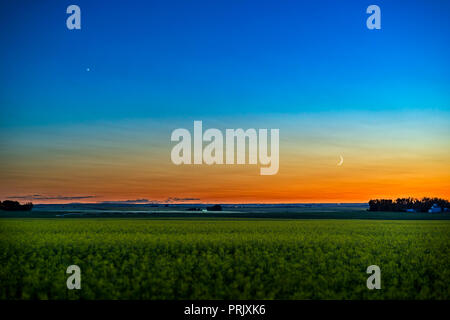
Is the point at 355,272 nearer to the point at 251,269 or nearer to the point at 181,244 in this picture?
the point at 251,269

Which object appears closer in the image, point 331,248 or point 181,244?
point 331,248

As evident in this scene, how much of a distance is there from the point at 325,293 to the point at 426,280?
535 centimetres

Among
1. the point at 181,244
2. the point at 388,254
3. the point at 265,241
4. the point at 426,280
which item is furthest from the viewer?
the point at 265,241

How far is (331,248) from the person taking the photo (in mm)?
27344

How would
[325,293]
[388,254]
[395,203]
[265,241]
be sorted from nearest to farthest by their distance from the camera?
[325,293], [388,254], [265,241], [395,203]

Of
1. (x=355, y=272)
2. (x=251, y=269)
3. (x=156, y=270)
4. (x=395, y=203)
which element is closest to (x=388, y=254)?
(x=355, y=272)
